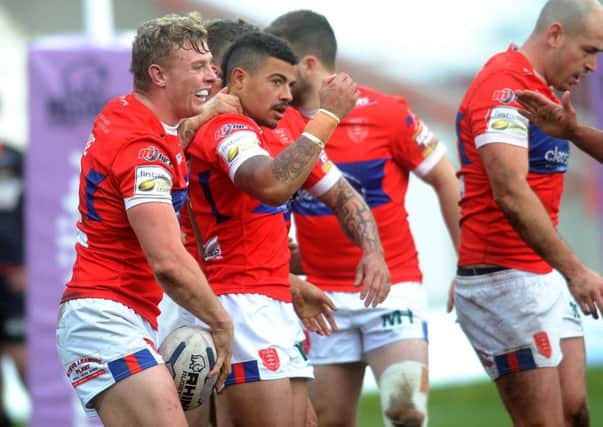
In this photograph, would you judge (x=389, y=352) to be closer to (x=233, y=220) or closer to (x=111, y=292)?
(x=233, y=220)

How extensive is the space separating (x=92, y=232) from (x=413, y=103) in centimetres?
1436

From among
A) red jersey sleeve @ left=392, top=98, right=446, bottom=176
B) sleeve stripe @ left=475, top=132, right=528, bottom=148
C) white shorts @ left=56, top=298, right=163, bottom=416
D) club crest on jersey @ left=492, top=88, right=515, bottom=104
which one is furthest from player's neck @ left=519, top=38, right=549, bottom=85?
white shorts @ left=56, top=298, right=163, bottom=416

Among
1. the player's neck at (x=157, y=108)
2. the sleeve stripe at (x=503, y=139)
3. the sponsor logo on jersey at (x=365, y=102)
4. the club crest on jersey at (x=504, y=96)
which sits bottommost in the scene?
the sponsor logo on jersey at (x=365, y=102)

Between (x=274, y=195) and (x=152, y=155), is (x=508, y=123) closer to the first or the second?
(x=274, y=195)

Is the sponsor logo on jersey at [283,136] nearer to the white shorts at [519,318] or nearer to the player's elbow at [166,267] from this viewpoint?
the white shorts at [519,318]

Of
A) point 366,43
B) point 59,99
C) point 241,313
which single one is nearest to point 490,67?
point 241,313

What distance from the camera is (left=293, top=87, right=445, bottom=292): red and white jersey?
7.12 m

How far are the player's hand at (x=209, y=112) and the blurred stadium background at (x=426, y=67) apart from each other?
7082 millimetres

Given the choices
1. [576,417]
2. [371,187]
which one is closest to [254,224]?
[371,187]

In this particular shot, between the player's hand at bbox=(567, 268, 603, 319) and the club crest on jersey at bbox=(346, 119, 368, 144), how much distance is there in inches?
70.5

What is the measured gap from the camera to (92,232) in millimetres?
5223

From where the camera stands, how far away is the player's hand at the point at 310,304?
6.16 m

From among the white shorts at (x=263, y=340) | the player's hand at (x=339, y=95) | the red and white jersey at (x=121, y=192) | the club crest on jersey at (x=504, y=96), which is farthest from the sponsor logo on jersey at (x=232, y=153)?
the club crest on jersey at (x=504, y=96)

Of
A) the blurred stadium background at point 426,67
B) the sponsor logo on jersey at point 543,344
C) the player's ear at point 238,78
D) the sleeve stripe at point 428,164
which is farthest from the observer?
the blurred stadium background at point 426,67
